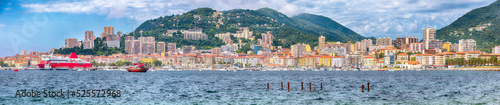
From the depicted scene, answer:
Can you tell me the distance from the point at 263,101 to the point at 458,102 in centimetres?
1100

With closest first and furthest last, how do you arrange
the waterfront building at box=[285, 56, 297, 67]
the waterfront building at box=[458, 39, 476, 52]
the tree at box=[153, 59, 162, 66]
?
the tree at box=[153, 59, 162, 66], the waterfront building at box=[285, 56, 297, 67], the waterfront building at box=[458, 39, 476, 52]

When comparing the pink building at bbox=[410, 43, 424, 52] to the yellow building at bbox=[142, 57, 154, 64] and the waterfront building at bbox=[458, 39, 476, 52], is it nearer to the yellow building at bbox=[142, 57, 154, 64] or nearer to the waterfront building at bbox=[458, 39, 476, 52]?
the waterfront building at bbox=[458, 39, 476, 52]

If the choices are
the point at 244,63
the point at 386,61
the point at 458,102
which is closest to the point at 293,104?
the point at 458,102

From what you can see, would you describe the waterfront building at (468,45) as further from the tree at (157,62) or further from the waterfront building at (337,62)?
the tree at (157,62)

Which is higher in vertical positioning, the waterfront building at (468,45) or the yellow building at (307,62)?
the waterfront building at (468,45)

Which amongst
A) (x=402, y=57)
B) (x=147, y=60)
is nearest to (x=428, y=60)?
(x=402, y=57)

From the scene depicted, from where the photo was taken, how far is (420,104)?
91.0ft

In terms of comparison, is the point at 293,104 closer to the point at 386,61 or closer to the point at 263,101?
the point at 263,101

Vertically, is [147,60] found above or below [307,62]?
above

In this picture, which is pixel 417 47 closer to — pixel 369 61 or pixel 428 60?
pixel 369 61

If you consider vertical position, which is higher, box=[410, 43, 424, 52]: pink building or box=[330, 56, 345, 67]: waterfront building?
box=[410, 43, 424, 52]: pink building

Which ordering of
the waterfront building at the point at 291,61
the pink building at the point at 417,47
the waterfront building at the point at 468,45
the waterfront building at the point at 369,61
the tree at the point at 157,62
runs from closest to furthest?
1. the tree at the point at 157,62
2. the waterfront building at the point at 369,61
3. the waterfront building at the point at 291,61
4. the waterfront building at the point at 468,45
5. the pink building at the point at 417,47

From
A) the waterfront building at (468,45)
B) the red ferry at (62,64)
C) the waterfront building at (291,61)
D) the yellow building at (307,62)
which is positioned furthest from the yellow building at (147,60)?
the waterfront building at (468,45)

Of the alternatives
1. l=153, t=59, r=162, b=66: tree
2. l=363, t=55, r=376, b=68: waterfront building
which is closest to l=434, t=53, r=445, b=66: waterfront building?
l=363, t=55, r=376, b=68: waterfront building
